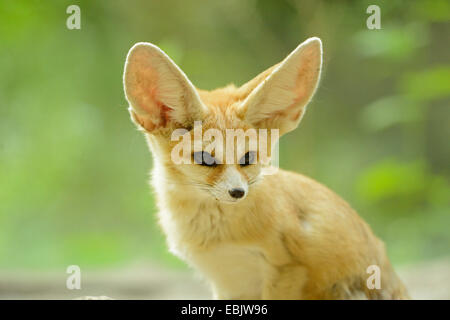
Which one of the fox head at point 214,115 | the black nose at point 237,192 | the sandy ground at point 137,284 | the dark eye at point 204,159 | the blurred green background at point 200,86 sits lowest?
the sandy ground at point 137,284

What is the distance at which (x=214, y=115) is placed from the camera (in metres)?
1.76

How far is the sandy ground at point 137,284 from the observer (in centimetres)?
284

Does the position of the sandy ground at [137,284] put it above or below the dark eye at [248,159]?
below

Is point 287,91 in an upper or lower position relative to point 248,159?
upper

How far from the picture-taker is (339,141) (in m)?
4.62

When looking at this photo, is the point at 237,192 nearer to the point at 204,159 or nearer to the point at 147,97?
the point at 204,159

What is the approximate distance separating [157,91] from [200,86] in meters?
1.39

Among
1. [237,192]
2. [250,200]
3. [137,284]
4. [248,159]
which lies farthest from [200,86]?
[237,192]

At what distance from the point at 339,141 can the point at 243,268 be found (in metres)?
2.83

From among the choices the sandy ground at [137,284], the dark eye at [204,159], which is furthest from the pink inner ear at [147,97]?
the sandy ground at [137,284]

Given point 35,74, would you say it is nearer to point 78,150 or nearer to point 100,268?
→ point 78,150

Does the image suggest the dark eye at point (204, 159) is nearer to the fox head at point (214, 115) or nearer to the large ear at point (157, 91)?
the fox head at point (214, 115)

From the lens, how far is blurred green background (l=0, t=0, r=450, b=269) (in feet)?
11.2
